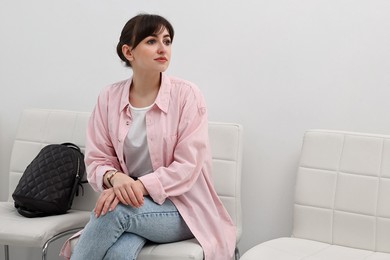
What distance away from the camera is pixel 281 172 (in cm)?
267

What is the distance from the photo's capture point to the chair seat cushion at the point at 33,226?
2391 mm

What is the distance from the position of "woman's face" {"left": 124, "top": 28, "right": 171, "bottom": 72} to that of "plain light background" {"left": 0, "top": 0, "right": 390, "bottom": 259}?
44 centimetres

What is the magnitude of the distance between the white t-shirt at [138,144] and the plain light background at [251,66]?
1.60 ft

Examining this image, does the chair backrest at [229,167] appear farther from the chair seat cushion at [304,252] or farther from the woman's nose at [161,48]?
the woman's nose at [161,48]

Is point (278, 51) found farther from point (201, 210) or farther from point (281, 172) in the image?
point (201, 210)

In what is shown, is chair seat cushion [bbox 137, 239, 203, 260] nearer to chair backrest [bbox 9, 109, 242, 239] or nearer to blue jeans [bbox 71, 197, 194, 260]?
blue jeans [bbox 71, 197, 194, 260]

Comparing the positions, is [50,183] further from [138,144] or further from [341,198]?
[341,198]

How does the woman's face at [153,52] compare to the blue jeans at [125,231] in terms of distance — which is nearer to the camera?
the blue jeans at [125,231]

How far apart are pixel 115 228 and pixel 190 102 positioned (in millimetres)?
503

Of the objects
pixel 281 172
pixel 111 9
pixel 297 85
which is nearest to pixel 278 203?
pixel 281 172

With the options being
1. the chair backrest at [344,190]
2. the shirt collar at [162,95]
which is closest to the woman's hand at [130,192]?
the shirt collar at [162,95]

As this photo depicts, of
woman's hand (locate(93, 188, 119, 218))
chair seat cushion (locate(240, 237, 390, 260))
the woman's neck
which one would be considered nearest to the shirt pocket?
the woman's neck

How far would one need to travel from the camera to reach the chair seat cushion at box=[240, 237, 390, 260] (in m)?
2.17

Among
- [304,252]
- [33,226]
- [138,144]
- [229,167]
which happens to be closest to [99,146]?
[138,144]
